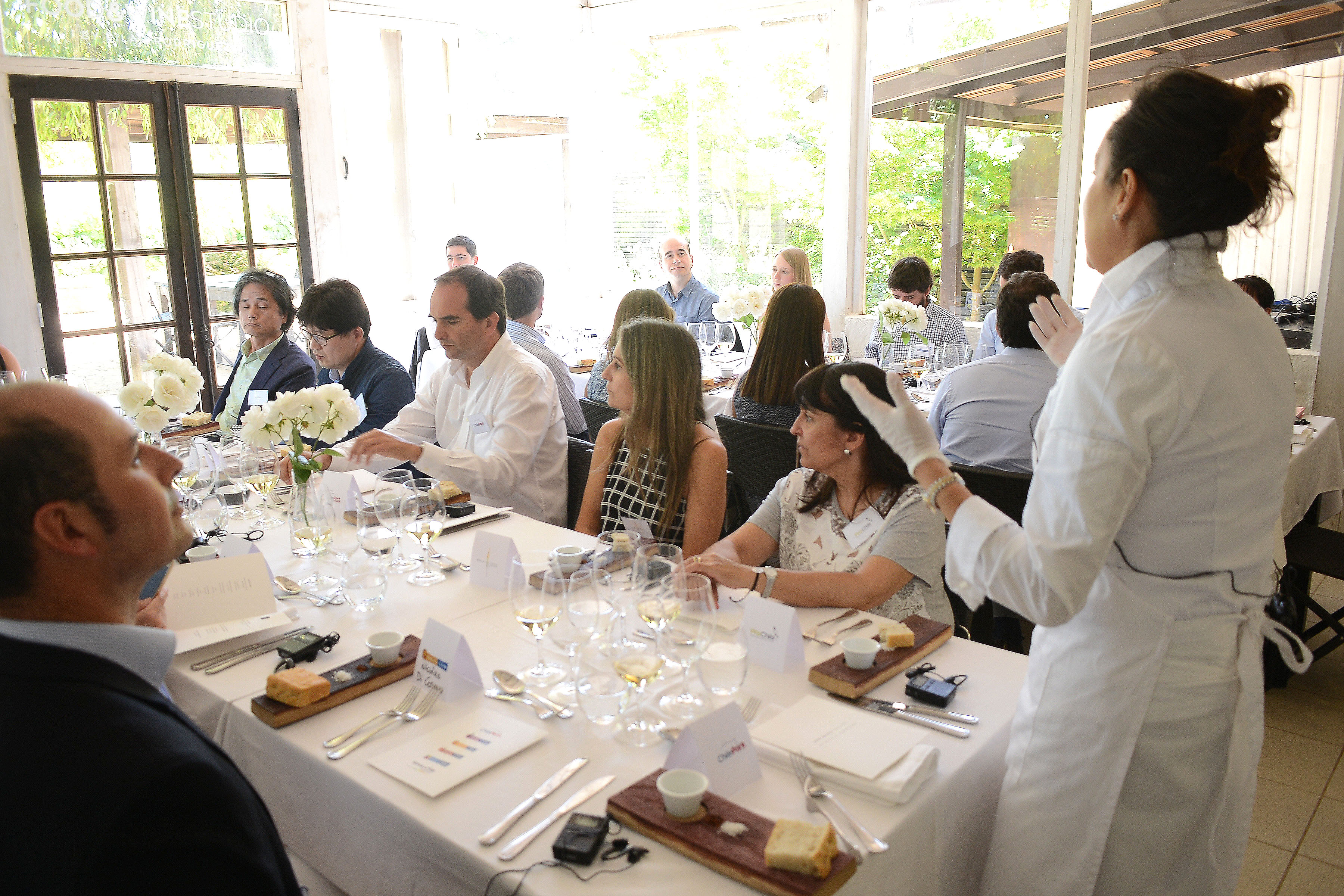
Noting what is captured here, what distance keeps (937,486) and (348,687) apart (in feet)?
3.53

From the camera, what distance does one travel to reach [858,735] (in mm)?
1447

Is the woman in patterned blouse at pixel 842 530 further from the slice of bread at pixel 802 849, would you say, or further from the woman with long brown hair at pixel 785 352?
the woman with long brown hair at pixel 785 352

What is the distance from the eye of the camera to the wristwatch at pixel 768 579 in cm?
203

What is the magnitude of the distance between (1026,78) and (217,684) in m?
6.22

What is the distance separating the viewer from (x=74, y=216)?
5383 millimetres

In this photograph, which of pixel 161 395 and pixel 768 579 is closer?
pixel 768 579

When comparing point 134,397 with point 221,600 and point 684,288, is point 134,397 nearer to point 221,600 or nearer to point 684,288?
point 221,600

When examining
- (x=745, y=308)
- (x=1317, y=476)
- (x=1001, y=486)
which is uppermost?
(x=745, y=308)

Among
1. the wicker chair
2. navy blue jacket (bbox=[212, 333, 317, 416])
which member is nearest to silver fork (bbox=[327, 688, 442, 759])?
the wicker chair

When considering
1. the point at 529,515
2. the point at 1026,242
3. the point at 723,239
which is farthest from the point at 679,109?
the point at 529,515

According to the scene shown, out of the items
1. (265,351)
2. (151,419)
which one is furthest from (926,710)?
(265,351)

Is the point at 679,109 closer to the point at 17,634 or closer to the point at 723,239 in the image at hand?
the point at 723,239

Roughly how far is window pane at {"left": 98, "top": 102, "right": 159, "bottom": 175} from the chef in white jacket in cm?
555

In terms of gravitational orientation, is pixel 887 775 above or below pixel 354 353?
below
